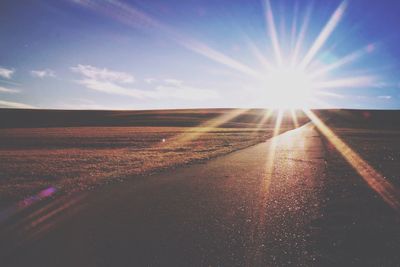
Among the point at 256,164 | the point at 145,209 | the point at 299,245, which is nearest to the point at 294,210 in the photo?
the point at 299,245

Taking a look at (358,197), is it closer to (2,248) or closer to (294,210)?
(294,210)

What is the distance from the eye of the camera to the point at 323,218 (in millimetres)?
5441

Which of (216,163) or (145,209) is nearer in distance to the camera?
(145,209)

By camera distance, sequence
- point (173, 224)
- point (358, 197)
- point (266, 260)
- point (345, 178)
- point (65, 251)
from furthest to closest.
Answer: point (345, 178)
point (358, 197)
point (173, 224)
point (65, 251)
point (266, 260)

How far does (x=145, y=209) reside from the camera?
6074 mm

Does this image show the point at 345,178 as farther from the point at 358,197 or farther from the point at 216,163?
the point at 216,163

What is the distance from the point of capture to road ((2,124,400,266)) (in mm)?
3926

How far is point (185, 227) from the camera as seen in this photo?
5.01 m

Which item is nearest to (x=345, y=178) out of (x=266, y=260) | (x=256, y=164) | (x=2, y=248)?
(x=256, y=164)

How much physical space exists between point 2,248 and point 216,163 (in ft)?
30.8

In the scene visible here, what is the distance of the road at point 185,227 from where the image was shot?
12.9 feet

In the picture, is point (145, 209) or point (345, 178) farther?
point (345, 178)

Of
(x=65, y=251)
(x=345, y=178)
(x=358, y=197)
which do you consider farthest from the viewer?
(x=345, y=178)

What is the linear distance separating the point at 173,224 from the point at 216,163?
767cm
